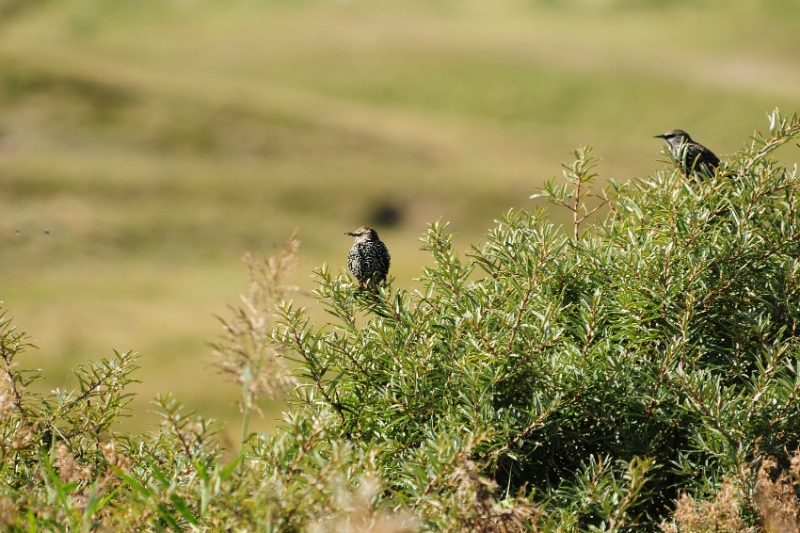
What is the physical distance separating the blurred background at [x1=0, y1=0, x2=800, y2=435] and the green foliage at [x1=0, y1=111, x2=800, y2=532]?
20.9 inches

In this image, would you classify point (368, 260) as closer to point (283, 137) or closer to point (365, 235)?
point (365, 235)

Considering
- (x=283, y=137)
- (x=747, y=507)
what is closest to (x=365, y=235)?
(x=747, y=507)

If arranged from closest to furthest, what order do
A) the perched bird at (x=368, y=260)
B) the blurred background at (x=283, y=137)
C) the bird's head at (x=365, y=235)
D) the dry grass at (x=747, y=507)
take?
the dry grass at (x=747, y=507) → the perched bird at (x=368, y=260) → the bird's head at (x=365, y=235) → the blurred background at (x=283, y=137)

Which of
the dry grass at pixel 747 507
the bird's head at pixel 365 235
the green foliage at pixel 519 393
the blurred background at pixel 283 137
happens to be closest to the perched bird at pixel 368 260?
the bird's head at pixel 365 235

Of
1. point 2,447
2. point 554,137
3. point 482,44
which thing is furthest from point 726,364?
point 482,44

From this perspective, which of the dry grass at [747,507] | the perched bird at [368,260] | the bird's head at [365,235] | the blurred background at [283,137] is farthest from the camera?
the blurred background at [283,137]

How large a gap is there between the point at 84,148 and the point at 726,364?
185 feet

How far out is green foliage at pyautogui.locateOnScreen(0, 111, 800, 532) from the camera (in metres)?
3.14

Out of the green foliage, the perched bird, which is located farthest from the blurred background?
the perched bird

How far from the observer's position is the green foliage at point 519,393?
124 inches

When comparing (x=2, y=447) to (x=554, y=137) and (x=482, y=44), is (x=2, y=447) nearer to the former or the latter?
(x=554, y=137)

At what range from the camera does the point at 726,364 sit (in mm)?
4102

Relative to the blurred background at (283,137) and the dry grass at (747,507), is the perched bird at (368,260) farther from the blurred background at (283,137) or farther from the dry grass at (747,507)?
the dry grass at (747,507)

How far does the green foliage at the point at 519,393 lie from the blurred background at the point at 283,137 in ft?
1.75
